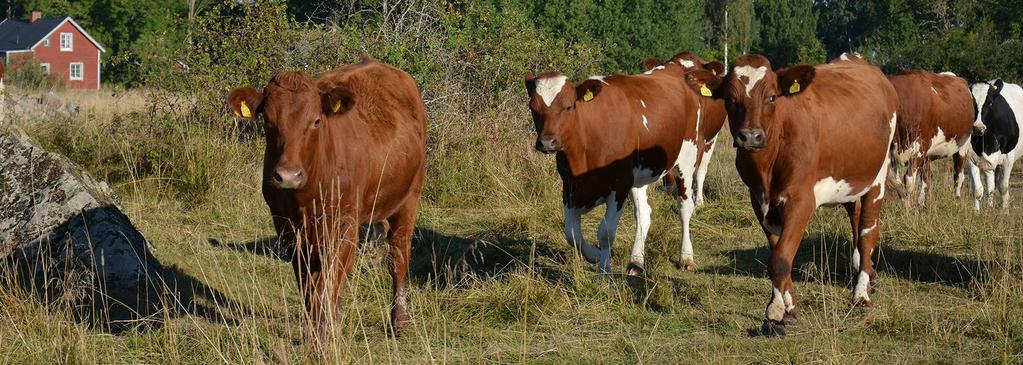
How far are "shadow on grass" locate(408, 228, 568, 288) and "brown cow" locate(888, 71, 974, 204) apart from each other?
4205mm

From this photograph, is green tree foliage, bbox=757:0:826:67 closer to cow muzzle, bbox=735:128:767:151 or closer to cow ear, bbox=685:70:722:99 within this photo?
cow ear, bbox=685:70:722:99

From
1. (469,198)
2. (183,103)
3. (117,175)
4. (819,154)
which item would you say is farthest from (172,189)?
(819,154)

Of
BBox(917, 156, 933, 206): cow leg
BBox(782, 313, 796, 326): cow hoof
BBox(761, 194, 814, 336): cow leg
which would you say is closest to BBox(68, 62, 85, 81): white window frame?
BBox(917, 156, 933, 206): cow leg

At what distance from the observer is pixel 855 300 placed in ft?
26.5

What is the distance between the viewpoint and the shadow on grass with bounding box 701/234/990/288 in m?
9.10

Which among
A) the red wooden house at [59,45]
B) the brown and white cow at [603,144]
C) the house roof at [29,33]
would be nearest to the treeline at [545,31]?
the red wooden house at [59,45]

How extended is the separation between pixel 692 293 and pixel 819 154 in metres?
1.43

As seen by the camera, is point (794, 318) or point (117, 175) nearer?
point (794, 318)

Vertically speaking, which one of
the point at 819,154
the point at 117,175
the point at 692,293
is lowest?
the point at 117,175

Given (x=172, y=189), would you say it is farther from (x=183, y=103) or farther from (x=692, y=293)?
(x=692, y=293)

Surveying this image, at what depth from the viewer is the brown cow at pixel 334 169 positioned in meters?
6.21

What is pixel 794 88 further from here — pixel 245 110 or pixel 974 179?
pixel 974 179

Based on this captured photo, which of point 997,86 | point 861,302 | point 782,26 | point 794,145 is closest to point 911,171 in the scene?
point 997,86

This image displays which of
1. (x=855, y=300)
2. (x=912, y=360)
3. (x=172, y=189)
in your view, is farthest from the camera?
(x=172, y=189)
